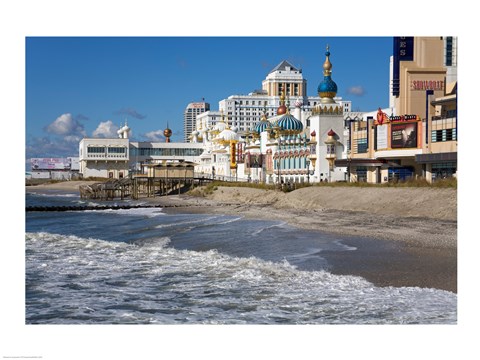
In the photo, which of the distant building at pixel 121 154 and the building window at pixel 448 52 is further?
the distant building at pixel 121 154

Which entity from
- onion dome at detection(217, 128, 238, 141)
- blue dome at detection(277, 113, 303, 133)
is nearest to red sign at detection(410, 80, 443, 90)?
blue dome at detection(277, 113, 303, 133)

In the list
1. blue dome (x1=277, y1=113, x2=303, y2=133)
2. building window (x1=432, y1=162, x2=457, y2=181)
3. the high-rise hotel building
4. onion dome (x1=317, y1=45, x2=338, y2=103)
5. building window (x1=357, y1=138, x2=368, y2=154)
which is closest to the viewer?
building window (x1=432, y1=162, x2=457, y2=181)

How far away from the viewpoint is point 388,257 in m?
17.8

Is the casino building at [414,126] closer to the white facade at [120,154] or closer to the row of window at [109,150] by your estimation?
the white facade at [120,154]

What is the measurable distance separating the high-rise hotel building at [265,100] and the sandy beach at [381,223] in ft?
300

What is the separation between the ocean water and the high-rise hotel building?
116 meters

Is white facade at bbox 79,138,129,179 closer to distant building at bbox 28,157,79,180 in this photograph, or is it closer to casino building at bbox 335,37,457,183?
distant building at bbox 28,157,79,180

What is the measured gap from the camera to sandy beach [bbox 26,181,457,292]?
15.8 m

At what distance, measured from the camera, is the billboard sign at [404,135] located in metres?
43.1

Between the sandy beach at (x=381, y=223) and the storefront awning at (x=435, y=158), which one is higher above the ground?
the storefront awning at (x=435, y=158)

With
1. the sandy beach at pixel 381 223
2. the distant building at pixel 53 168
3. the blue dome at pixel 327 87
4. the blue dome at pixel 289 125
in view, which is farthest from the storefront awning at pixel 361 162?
the distant building at pixel 53 168
